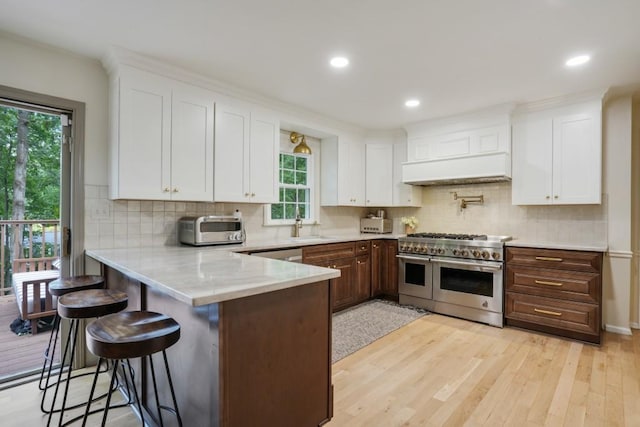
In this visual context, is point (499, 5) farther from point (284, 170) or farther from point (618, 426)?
point (284, 170)

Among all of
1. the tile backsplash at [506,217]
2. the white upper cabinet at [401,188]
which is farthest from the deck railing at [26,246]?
the tile backsplash at [506,217]

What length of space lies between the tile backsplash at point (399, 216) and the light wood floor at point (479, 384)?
1.14m

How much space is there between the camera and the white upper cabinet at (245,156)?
3191mm

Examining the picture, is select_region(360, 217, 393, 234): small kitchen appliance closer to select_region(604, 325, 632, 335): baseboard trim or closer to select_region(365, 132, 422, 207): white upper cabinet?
select_region(365, 132, 422, 207): white upper cabinet

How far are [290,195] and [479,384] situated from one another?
9.77 ft

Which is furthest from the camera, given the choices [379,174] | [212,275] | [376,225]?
[376,225]

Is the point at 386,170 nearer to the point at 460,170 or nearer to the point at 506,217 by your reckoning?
the point at 460,170

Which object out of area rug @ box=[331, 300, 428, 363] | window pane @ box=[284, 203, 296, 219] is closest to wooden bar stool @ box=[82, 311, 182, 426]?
area rug @ box=[331, 300, 428, 363]

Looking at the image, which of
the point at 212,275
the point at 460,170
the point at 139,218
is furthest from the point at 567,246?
the point at 139,218

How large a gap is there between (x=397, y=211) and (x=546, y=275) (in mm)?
2243

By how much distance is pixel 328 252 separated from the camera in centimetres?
381

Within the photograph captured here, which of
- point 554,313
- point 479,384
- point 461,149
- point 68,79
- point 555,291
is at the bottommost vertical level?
point 479,384

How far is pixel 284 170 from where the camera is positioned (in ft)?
14.5

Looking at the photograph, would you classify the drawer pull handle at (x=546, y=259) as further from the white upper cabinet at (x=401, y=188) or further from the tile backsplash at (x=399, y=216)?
the white upper cabinet at (x=401, y=188)
